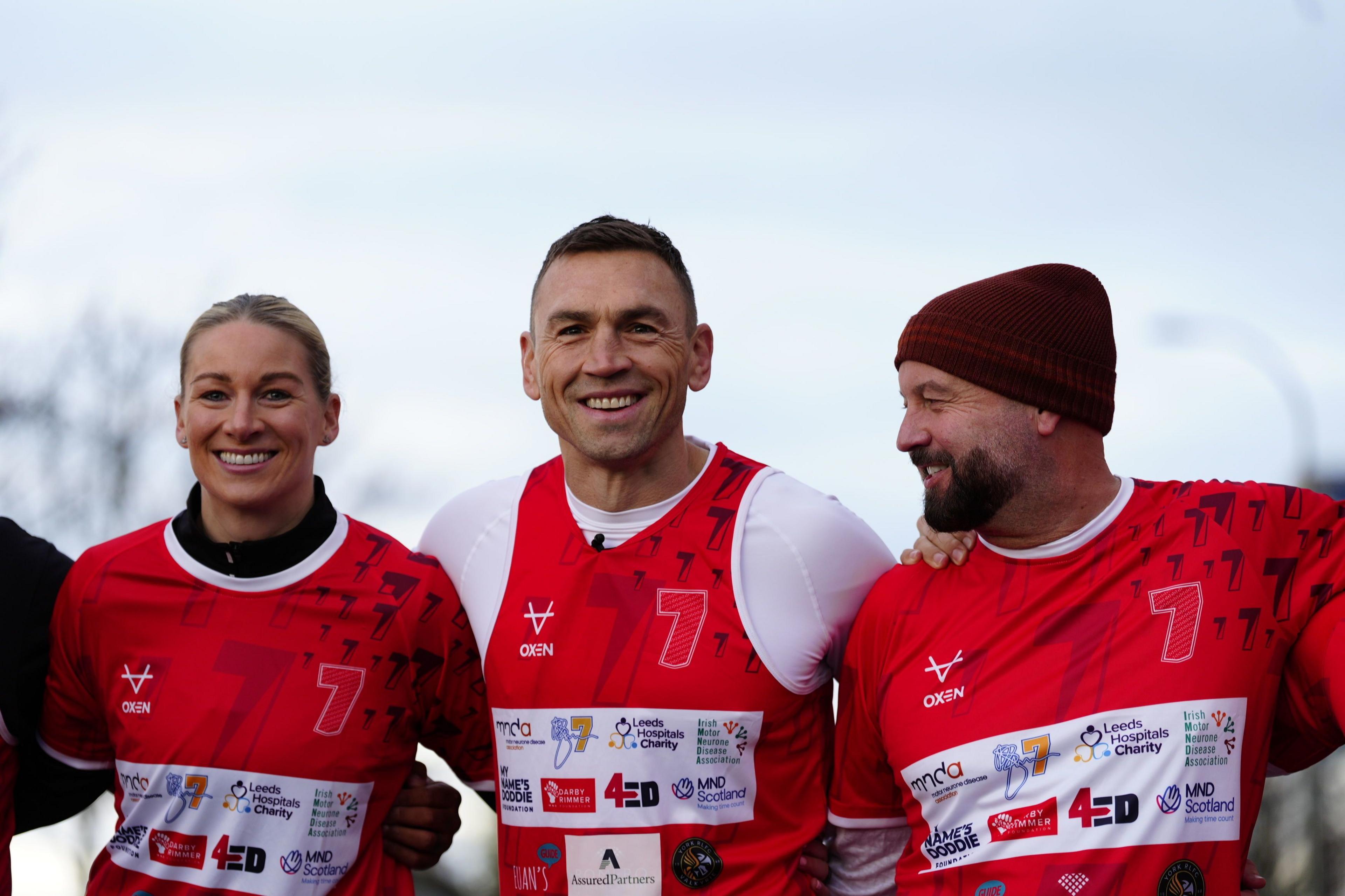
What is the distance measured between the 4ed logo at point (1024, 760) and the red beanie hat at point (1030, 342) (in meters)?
0.95

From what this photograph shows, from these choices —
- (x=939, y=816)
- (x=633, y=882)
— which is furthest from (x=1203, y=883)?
(x=633, y=882)

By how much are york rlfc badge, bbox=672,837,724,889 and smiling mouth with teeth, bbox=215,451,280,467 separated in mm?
1762

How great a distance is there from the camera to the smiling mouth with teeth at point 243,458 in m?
4.26

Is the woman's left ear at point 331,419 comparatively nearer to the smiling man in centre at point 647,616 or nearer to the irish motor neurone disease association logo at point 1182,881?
the smiling man in centre at point 647,616

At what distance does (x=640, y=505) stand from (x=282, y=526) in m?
1.17

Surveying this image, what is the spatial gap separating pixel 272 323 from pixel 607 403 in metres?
1.14

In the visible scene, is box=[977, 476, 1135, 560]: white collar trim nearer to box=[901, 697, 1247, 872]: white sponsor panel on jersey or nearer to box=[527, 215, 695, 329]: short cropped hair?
box=[901, 697, 1247, 872]: white sponsor panel on jersey

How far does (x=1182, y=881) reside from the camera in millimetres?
3432

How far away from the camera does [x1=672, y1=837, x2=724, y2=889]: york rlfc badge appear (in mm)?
3891

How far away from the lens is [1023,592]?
388 centimetres

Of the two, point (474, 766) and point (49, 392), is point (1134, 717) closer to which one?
point (474, 766)

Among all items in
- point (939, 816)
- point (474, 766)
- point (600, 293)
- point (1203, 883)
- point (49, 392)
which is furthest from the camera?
point (49, 392)

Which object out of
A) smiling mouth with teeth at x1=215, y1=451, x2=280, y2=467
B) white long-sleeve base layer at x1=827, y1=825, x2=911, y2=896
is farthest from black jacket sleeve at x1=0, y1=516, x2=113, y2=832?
white long-sleeve base layer at x1=827, y1=825, x2=911, y2=896

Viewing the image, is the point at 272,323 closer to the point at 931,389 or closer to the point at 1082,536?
the point at 931,389
